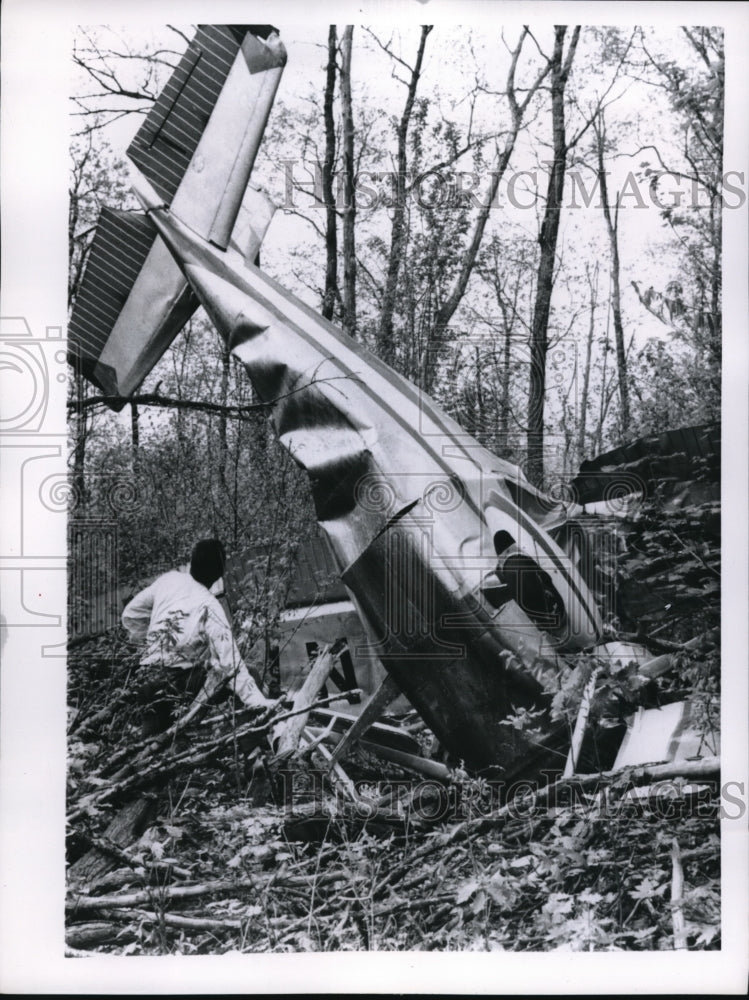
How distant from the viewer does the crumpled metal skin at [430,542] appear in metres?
3.27

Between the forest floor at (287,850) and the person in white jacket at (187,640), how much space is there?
76 millimetres

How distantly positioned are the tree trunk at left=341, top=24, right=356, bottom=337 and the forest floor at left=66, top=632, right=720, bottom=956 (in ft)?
4.84

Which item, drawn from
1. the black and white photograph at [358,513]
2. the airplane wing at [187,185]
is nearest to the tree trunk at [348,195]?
the black and white photograph at [358,513]

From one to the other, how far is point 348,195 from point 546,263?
2.51ft

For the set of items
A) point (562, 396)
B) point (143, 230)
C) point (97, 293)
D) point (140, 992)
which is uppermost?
point (143, 230)

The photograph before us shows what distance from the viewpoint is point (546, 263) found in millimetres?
3355

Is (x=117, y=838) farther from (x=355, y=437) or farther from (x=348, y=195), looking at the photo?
(x=348, y=195)

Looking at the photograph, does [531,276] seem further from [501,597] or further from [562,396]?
[501,597]

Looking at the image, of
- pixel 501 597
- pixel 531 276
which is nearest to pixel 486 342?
pixel 531 276

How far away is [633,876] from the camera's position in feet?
10.9

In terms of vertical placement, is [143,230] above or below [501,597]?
above

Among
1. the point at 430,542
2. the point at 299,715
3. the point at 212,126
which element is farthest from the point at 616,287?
the point at 299,715

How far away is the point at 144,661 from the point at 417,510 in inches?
44.3

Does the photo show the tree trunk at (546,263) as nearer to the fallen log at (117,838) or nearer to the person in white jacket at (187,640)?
the person in white jacket at (187,640)
